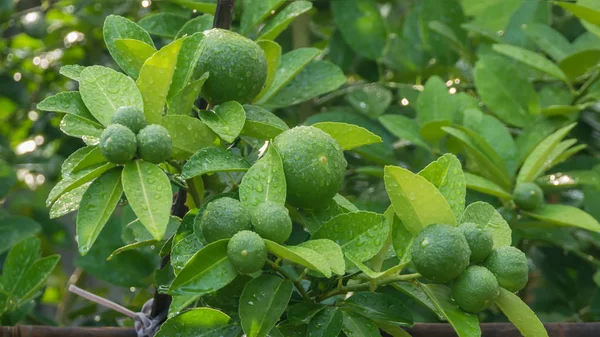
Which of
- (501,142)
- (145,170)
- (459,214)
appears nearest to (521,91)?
(501,142)

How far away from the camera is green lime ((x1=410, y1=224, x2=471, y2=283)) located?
523 mm

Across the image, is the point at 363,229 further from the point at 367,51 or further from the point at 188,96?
the point at 367,51

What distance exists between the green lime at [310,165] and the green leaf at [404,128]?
0.44 metres

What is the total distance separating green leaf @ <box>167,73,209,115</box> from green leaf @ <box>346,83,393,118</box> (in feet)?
1.97

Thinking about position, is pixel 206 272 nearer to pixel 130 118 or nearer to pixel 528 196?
pixel 130 118

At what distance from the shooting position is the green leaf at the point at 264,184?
0.55m

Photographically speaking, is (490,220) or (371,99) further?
(371,99)

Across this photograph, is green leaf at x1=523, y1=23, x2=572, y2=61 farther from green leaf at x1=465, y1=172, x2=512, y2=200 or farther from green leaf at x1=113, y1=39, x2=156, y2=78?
green leaf at x1=113, y1=39, x2=156, y2=78

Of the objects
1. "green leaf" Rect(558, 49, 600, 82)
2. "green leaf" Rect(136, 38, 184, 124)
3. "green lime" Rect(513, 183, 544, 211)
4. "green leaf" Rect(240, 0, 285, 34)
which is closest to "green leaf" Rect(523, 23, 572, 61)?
"green leaf" Rect(558, 49, 600, 82)

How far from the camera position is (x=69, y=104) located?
597 millimetres

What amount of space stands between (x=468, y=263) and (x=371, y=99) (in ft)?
2.31

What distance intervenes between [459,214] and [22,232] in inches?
30.0

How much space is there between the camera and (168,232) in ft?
2.65

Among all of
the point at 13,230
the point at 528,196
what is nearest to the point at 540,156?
the point at 528,196
